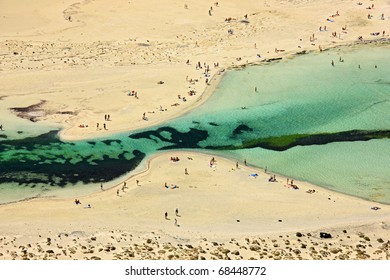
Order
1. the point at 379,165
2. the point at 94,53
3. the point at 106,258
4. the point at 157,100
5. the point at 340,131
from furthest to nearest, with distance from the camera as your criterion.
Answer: the point at 94,53 < the point at 157,100 < the point at 340,131 < the point at 379,165 < the point at 106,258

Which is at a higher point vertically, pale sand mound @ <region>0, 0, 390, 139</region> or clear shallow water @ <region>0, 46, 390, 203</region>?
pale sand mound @ <region>0, 0, 390, 139</region>

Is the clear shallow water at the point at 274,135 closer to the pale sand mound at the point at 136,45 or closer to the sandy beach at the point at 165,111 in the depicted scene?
the sandy beach at the point at 165,111

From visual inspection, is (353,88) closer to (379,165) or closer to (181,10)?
(379,165)

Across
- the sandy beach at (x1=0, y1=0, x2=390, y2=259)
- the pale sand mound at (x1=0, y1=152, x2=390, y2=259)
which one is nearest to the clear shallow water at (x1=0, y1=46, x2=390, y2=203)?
the sandy beach at (x1=0, y1=0, x2=390, y2=259)

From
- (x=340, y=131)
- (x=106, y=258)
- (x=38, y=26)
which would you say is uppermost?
(x=38, y=26)

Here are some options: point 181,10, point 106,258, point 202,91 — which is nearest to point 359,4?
point 181,10

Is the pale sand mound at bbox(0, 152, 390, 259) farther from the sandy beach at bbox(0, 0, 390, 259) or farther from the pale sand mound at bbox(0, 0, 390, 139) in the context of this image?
the pale sand mound at bbox(0, 0, 390, 139)

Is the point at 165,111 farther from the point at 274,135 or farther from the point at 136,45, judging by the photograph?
the point at 136,45
